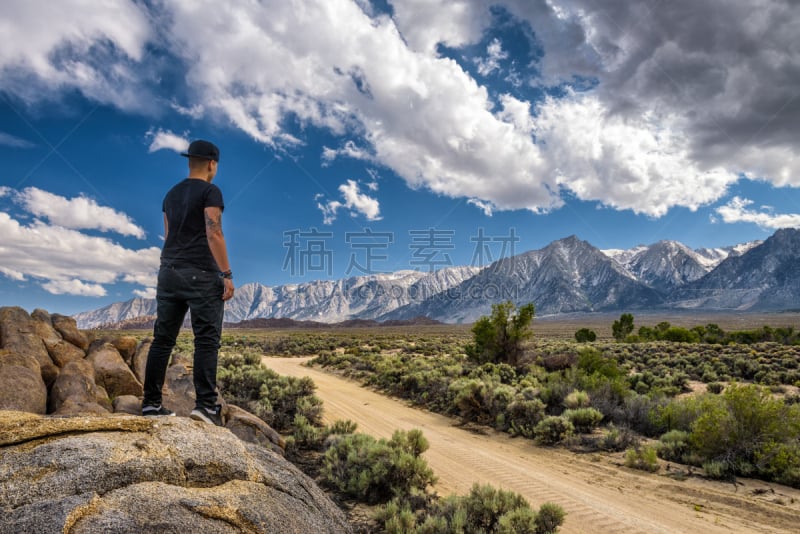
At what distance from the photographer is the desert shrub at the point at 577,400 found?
11.4 metres

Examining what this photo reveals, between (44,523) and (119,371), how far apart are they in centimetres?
630

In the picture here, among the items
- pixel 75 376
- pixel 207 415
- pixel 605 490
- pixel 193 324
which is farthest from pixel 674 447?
pixel 75 376

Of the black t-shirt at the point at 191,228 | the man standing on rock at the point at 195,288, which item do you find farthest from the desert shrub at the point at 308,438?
the black t-shirt at the point at 191,228

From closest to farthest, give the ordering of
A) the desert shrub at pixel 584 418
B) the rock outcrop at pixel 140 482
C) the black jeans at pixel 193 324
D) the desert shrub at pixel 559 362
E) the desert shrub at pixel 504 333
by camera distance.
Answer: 1. the rock outcrop at pixel 140 482
2. the black jeans at pixel 193 324
3. the desert shrub at pixel 584 418
4. the desert shrub at pixel 559 362
5. the desert shrub at pixel 504 333

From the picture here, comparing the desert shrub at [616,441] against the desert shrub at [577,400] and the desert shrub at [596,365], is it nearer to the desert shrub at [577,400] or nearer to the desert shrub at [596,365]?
the desert shrub at [577,400]

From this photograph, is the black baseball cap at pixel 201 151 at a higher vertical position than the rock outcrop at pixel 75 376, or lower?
higher

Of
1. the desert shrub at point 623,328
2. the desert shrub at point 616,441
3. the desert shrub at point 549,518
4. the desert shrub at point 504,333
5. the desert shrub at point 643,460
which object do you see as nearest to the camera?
the desert shrub at point 549,518

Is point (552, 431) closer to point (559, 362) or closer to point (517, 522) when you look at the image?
point (517, 522)

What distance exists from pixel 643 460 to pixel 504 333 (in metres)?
12.5

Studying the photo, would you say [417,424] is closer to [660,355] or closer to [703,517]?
[703,517]

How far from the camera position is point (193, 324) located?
4.13 metres

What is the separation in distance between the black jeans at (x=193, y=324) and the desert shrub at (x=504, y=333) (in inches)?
691

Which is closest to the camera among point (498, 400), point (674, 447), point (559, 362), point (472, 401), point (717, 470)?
point (717, 470)

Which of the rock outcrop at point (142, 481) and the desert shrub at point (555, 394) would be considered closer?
the rock outcrop at point (142, 481)
